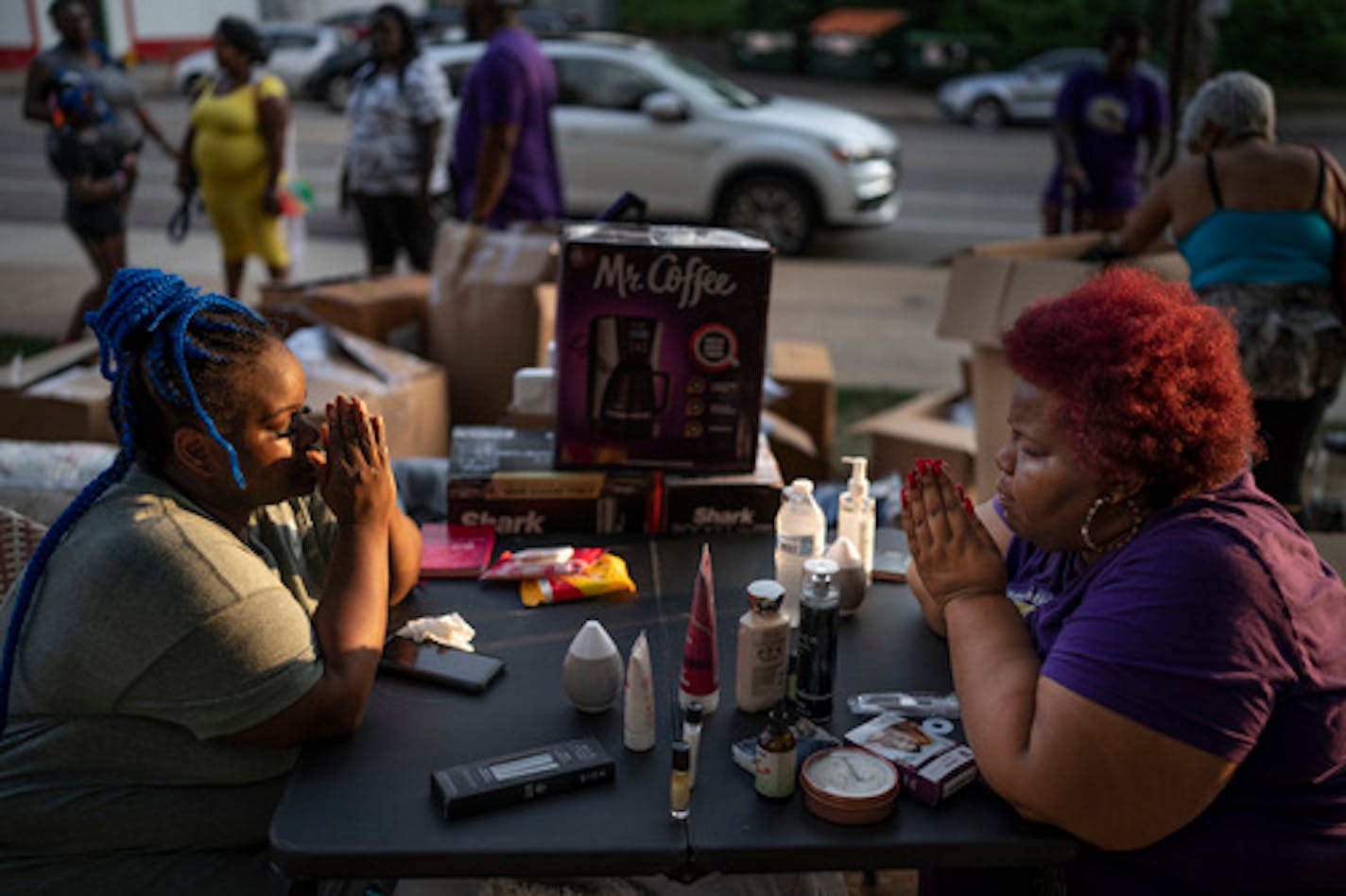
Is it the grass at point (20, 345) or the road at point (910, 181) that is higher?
the grass at point (20, 345)

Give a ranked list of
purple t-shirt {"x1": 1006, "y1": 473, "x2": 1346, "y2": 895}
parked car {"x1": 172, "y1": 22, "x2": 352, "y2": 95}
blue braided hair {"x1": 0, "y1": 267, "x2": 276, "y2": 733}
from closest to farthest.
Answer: purple t-shirt {"x1": 1006, "y1": 473, "x2": 1346, "y2": 895}, blue braided hair {"x1": 0, "y1": 267, "x2": 276, "y2": 733}, parked car {"x1": 172, "y1": 22, "x2": 352, "y2": 95}

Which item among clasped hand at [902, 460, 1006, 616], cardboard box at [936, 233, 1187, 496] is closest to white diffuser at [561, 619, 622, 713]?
clasped hand at [902, 460, 1006, 616]

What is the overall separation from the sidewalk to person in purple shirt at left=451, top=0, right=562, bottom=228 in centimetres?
168

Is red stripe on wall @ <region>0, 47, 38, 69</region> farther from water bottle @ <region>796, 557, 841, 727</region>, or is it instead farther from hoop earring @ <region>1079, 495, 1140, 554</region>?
→ hoop earring @ <region>1079, 495, 1140, 554</region>

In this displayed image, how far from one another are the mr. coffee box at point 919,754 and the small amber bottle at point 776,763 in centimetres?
16

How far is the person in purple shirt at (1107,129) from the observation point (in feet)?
21.8

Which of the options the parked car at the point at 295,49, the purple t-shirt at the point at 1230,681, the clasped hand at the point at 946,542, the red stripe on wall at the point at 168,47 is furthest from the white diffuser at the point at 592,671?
the red stripe on wall at the point at 168,47

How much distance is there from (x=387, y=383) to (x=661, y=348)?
1.74 m

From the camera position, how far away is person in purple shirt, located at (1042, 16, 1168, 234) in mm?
6656

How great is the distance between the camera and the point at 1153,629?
5.31ft

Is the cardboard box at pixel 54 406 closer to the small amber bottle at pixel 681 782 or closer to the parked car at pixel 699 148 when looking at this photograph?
the small amber bottle at pixel 681 782

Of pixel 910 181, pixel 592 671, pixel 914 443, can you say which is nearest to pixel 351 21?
pixel 910 181

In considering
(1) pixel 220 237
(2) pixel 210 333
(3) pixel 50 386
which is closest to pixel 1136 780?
(2) pixel 210 333

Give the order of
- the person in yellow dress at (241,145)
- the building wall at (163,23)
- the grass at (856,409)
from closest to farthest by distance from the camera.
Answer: the grass at (856,409) → the person in yellow dress at (241,145) → the building wall at (163,23)
